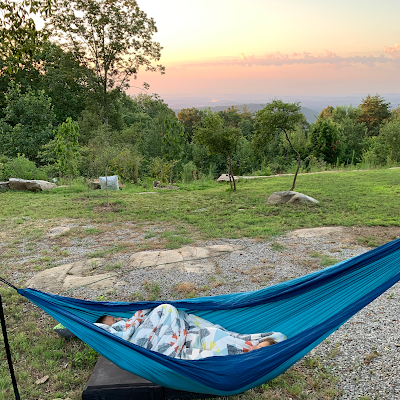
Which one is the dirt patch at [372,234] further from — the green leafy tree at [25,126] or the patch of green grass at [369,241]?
the green leafy tree at [25,126]

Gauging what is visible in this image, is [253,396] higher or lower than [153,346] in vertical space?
lower

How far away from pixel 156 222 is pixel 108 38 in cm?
1077

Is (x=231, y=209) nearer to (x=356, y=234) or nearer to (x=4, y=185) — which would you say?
(x=356, y=234)

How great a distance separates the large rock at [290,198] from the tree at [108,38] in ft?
31.8

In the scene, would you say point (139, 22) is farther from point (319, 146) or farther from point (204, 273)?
point (204, 273)

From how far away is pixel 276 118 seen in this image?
647cm

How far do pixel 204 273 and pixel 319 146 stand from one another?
14.3 meters

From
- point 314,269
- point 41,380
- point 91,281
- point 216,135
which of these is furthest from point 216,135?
point 41,380

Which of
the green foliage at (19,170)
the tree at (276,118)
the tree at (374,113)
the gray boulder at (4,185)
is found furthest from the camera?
the tree at (374,113)

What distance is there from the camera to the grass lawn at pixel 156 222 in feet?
5.71

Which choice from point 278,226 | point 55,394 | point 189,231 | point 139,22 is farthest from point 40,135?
point 55,394

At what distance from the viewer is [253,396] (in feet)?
5.26

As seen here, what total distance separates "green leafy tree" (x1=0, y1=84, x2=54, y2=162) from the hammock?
10.9 m

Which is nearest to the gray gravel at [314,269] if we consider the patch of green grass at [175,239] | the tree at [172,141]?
the patch of green grass at [175,239]
